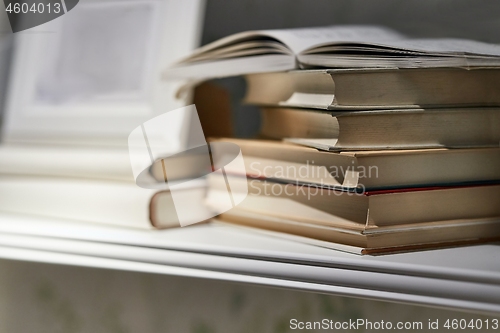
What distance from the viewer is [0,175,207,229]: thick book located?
1.61 feet

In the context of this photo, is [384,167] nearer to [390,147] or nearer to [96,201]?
[390,147]

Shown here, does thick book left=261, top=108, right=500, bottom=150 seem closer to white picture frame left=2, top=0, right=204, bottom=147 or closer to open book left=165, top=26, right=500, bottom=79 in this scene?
open book left=165, top=26, right=500, bottom=79

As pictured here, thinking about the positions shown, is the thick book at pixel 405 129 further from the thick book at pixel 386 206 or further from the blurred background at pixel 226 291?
the blurred background at pixel 226 291

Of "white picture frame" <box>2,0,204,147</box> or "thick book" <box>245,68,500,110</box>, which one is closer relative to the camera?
"thick book" <box>245,68,500,110</box>

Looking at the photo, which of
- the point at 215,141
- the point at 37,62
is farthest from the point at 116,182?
the point at 37,62

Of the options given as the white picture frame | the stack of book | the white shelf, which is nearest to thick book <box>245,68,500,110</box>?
the stack of book

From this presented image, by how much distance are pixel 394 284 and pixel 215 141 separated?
0.28 metres

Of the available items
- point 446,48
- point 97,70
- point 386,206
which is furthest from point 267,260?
point 97,70

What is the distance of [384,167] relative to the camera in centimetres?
40

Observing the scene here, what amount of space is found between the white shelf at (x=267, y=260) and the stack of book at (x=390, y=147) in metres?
0.02

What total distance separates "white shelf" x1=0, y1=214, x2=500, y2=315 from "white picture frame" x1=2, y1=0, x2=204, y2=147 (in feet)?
0.66

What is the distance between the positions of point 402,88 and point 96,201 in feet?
1.13

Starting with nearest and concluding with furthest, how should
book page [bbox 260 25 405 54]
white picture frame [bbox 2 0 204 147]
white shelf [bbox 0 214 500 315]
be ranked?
white shelf [bbox 0 214 500 315], book page [bbox 260 25 405 54], white picture frame [bbox 2 0 204 147]

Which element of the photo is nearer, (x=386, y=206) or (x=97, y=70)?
(x=386, y=206)
